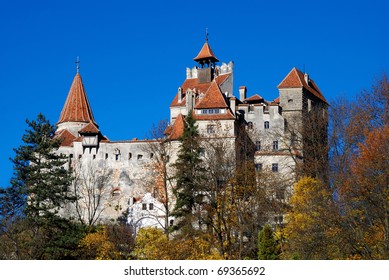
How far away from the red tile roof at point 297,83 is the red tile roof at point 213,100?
5.77 metres

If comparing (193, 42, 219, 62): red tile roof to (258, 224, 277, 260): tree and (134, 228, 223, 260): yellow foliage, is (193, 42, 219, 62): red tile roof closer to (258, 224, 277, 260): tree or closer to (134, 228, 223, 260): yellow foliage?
(134, 228, 223, 260): yellow foliage

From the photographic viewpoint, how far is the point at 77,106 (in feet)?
234

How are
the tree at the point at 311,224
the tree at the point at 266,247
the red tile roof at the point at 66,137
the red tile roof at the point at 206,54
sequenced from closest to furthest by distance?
the tree at the point at 311,224 → the tree at the point at 266,247 → the red tile roof at the point at 66,137 → the red tile roof at the point at 206,54

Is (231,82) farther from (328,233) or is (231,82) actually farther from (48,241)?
(328,233)

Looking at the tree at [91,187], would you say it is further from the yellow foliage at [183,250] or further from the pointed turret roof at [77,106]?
the yellow foliage at [183,250]

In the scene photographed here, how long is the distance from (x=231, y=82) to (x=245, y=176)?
2799 cm

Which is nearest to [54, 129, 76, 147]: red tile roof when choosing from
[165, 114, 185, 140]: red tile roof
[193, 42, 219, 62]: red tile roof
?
[165, 114, 185, 140]: red tile roof

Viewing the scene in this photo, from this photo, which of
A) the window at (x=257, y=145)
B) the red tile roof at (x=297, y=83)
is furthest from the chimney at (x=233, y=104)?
the red tile roof at (x=297, y=83)

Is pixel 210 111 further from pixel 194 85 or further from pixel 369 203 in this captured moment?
pixel 369 203

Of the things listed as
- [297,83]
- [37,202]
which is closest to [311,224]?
[37,202]

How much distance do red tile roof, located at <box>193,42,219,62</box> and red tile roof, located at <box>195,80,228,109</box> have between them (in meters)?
11.2

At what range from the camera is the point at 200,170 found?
45.7m

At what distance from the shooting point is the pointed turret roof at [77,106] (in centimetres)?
7011
